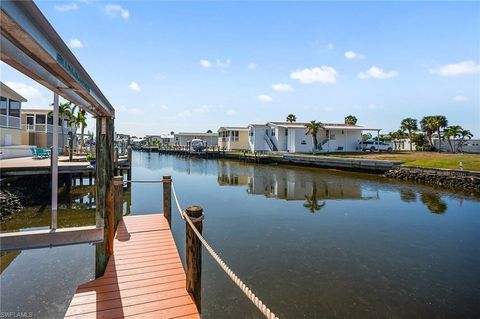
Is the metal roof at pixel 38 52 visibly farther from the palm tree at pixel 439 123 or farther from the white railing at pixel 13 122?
the palm tree at pixel 439 123

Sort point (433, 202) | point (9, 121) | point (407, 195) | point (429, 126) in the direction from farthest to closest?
1. point (429, 126)
2. point (9, 121)
3. point (407, 195)
4. point (433, 202)

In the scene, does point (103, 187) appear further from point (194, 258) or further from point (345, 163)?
point (345, 163)

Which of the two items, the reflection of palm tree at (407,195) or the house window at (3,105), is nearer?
the reflection of palm tree at (407,195)

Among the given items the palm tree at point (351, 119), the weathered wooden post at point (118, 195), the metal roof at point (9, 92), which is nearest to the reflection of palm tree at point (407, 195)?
the weathered wooden post at point (118, 195)

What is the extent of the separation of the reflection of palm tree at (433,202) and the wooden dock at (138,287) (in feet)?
47.3

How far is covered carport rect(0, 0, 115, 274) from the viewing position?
2229mm

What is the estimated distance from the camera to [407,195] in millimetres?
19109

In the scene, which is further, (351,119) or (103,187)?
(351,119)

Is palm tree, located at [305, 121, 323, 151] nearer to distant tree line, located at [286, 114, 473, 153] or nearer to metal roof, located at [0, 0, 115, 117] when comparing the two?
distant tree line, located at [286, 114, 473, 153]

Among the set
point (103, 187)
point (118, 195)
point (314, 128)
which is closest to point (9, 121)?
point (118, 195)

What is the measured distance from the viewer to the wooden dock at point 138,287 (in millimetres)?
4348

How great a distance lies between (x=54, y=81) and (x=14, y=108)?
101 ft

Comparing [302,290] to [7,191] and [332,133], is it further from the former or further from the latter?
[332,133]

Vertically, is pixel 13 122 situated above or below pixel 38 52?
above
